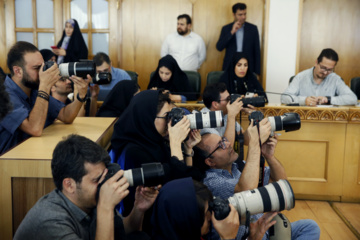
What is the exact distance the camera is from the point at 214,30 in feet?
17.3

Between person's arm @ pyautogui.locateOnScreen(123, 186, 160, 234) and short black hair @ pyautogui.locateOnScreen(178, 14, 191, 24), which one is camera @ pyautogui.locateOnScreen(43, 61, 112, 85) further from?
short black hair @ pyautogui.locateOnScreen(178, 14, 191, 24)

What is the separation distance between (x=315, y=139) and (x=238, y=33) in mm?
2227

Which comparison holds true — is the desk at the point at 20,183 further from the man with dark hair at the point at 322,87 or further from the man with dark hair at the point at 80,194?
the man with dark hair at the point at 322,87

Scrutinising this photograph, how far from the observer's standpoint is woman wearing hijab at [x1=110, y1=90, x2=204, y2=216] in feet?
5.81

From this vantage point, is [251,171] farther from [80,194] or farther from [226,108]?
[226,108]

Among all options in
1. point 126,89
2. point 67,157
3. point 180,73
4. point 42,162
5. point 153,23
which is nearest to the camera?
point 67,157

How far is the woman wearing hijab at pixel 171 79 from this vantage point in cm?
381

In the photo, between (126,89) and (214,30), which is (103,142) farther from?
(214,30)

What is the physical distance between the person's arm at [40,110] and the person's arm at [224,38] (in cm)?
319

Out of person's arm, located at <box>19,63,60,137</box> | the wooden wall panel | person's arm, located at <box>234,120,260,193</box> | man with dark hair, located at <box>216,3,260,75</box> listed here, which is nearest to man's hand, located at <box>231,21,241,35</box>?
→ man with dark hair, located at <box>216,3,260,75</box>

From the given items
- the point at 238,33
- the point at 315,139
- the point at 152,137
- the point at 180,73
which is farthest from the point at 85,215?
the point at 238,33

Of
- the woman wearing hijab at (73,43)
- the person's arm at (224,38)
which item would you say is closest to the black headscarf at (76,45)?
the woman wearing hijab at (73,43)

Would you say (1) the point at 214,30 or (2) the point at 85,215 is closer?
Result: (2) the point at 85,215

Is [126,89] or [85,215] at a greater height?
[126,89]
